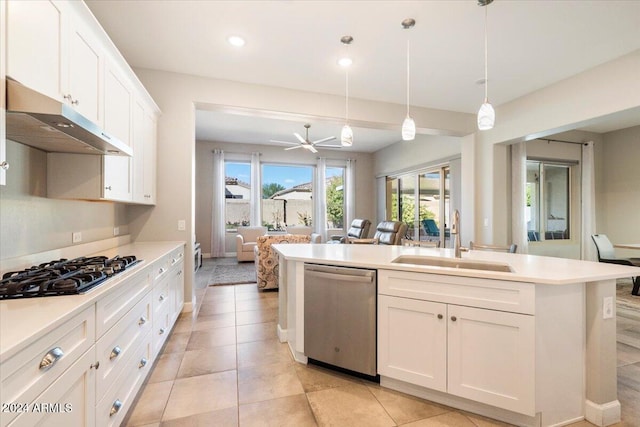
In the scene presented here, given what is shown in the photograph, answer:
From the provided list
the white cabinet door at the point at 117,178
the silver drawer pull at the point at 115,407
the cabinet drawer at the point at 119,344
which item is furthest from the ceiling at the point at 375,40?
the silver drawer pull at the point at 115,407

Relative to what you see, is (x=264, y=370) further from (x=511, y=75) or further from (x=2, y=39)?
(x=511, y=75)

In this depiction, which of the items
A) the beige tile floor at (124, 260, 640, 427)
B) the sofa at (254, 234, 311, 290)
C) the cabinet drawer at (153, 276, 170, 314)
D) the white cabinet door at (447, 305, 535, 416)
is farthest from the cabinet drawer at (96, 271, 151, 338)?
the sofa at (254, 234, 311, 290)

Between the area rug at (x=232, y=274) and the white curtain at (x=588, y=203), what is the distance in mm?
6435

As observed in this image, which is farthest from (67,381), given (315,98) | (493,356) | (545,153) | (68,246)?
(545,153)

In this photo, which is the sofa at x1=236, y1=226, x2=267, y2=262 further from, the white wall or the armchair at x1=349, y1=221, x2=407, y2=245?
the white wall

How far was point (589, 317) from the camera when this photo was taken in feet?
5.35

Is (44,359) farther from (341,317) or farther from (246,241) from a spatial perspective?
(246,241)

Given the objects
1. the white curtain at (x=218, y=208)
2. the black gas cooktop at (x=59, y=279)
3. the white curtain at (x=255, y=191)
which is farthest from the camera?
the white curtain at (x=255, y=191)

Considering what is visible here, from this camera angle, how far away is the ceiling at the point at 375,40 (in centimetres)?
236

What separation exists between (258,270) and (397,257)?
2.80m

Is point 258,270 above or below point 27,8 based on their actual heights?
below

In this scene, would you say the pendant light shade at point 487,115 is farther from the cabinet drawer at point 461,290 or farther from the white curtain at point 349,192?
the white curtain at point 349,192

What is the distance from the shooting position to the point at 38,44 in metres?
1.38

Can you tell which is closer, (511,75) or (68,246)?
(68,246)
